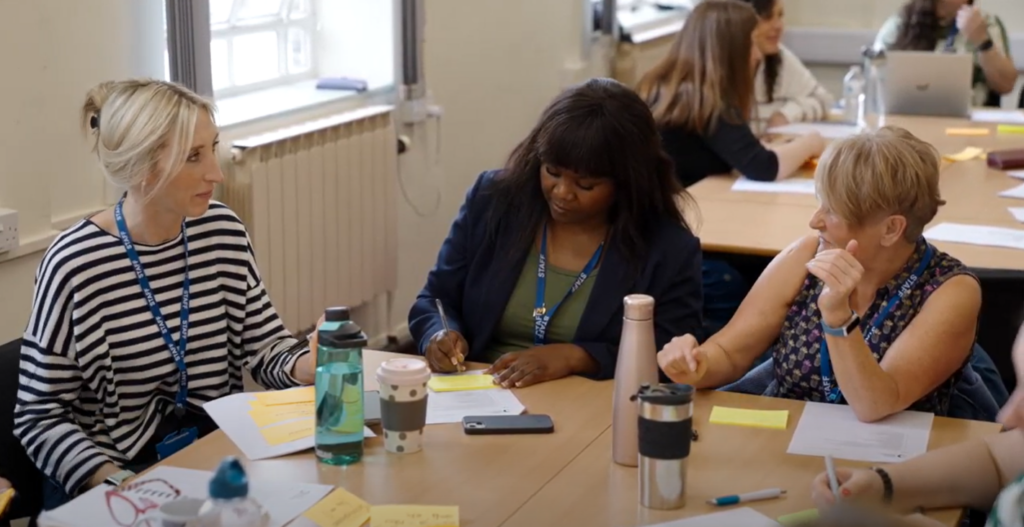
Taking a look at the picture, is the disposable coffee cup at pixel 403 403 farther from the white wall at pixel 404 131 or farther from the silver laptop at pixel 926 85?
the silver laptop at pixel 926 85

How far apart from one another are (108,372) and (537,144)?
0.94 meters

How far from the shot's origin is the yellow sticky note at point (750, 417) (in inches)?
80.0

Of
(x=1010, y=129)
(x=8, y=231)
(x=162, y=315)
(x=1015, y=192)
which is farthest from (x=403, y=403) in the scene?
(x=1010, y=129)

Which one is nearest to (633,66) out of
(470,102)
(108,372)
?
(470,102)

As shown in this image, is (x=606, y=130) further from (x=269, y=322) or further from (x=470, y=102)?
(x=470, y=102)

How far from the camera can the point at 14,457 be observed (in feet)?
6.90

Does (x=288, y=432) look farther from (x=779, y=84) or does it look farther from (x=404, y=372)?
(x=779, y=84)

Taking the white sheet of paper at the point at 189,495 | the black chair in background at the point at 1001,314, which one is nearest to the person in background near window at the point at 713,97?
the black chair in background at the point at 1001,314

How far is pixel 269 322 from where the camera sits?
2441mm

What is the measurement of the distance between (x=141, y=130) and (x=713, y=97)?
217 cm

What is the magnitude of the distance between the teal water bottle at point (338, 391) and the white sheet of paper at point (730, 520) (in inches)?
19.6

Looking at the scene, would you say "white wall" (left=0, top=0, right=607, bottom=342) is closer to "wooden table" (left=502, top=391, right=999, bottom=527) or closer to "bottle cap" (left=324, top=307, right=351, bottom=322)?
"bottle cap" (left=324, top=307, right=351, bottom=322)

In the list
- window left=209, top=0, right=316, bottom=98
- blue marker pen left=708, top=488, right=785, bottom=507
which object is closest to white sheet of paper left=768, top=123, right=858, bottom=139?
window left=209, top=0, right=316, bottom=98

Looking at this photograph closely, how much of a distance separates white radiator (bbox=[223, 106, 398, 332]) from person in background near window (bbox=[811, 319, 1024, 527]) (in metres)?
2.10
